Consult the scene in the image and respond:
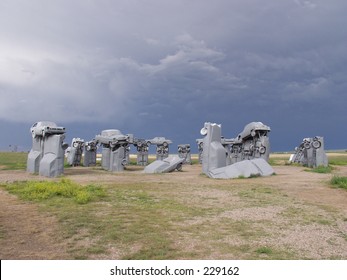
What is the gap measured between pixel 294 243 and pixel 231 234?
151 cm

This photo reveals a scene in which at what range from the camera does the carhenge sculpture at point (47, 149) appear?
2492 centimetres

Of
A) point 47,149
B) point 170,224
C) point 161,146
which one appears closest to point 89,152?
point 161,146

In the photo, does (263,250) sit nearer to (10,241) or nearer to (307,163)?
(10,241)

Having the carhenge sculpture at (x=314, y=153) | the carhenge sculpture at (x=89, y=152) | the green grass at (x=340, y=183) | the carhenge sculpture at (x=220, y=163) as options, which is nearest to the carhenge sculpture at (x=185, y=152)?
the carhenge sculpture at (x=89, y=152)

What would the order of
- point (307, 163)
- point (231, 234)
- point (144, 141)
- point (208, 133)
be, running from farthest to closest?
point (144, 141)
point (307, 163)
point (208, 133)
point (231, 234)

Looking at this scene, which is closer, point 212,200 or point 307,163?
point 212,200

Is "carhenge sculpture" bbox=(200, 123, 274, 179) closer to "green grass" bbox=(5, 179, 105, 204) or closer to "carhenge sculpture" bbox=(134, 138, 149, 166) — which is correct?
"green grass" bbox=(5, 179, 105, 204)

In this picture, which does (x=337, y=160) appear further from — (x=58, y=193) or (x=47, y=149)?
(x=58, y=193)

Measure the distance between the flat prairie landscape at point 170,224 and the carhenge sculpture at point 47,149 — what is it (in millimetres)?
8601

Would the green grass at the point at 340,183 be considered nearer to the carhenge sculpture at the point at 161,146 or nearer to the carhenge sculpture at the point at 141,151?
the carhenge sculpture at the point at 141,151

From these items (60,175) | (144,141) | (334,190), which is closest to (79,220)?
(334,190)

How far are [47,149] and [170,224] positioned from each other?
19.1 m

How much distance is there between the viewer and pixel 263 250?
746 centimetres

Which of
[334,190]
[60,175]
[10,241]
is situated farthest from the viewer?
[60,175]
